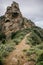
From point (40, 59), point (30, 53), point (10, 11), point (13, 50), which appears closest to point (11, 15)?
point (10, 11)

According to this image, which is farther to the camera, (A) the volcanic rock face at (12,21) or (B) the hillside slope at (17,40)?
(A) the volcanic rock face at (12,21)

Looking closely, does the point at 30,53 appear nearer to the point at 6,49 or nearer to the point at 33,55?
the point at 33,55

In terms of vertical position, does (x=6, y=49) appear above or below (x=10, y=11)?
below

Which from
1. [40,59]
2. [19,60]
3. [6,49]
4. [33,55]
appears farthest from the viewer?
[6,49]

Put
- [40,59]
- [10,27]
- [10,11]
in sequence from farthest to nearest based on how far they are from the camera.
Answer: [10,11]
[10,27]
[40,59]

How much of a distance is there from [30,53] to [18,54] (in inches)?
80.4

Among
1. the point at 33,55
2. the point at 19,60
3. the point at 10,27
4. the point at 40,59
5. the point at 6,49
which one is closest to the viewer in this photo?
the point at 40,59

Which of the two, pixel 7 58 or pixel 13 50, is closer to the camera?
pixel 7 58

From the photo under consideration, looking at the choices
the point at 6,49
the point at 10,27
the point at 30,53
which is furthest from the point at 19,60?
the point at 10,27

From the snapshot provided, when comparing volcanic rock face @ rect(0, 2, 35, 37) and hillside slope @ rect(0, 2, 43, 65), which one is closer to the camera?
hillside slope @ rect(0, 2, 43, 65)

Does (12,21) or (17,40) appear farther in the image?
(12,21)

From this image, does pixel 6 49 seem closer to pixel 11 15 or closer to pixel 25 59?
pixel 25 59

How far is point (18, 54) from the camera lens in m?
35.1

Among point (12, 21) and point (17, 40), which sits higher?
point (12, 21)
